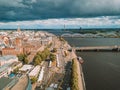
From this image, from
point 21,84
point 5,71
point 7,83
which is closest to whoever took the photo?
point 7,83

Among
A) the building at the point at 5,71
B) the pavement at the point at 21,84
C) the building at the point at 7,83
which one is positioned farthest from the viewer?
the building at the point at 5,71

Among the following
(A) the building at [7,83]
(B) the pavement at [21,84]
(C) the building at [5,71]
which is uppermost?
(A) the building at [7,83]

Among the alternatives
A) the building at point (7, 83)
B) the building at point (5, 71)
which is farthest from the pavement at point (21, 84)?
the building at point (5, 71)

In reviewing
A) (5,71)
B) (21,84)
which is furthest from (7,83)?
(5,71)

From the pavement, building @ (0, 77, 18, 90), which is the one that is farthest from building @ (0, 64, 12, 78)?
building @ (0, 77, 18, 90)

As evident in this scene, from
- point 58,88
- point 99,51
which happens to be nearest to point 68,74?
point 58,88

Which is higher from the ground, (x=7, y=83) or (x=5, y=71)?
(x=7, y=83)

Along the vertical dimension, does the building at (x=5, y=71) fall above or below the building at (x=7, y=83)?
below

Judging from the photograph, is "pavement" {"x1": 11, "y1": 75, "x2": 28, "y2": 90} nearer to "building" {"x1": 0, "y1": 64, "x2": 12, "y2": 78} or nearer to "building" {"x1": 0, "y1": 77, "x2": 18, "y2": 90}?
"building" {"x1": 0, "y1": 77, "x2": 18, "y2": 90}

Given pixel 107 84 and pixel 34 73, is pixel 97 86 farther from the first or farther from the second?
pixel 34 73

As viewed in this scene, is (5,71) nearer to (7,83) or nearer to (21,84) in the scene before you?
(21,84)

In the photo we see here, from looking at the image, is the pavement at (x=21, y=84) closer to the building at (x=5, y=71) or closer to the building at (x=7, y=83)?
the building at (x=7, y=83)

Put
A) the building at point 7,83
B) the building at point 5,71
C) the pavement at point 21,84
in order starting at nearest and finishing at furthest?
1. the building at point 7,83
2. the pavement at point 21,84
3. the building at point 5,71
